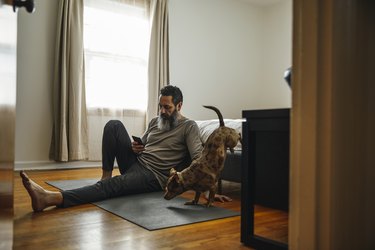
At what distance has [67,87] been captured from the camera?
12.7 feet

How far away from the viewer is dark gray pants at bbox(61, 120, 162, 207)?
1.99 meters

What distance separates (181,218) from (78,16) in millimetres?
3013

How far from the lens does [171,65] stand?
4766 mm

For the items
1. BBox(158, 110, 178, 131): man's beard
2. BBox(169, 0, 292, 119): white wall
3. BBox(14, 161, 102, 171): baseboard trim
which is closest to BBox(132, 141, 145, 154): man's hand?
BBox(158, 110, 178, 131): man's beard

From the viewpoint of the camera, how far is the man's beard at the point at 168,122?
7.59ft

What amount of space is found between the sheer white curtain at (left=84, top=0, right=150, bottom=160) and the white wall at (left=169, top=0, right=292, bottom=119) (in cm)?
55

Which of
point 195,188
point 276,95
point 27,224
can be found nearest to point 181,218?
point 195,188

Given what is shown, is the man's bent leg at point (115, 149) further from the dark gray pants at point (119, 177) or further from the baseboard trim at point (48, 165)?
the baseboard trim at point (48, 165)

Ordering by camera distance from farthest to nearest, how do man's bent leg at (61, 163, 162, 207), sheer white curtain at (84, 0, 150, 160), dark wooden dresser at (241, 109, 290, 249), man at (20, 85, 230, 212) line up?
1. sheer white curtain at (84, 0, 150, 160)
2. man at (20, 85, 230, 212)
3. man's bent leg at (61, 163, 162, 207)
4. dark wooden dresser at (241, 109, 290, 249)

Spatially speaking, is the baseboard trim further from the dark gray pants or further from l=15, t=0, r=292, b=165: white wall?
the dark gray pants

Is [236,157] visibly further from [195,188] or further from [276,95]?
[276,95]

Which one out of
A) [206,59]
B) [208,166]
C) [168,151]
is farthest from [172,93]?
[206,59]

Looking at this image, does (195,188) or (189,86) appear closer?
(195,188)

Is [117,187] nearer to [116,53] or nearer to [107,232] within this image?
[107,232]
